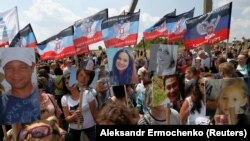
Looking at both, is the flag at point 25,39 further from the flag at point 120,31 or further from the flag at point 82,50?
the flag at point 120,31

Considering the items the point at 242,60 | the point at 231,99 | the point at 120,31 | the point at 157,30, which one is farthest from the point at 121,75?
the point at 157,30

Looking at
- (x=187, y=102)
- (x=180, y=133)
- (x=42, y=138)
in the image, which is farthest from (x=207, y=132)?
Result: (x=187, y=102)

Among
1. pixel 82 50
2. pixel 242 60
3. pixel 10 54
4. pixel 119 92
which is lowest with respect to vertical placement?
pixel 119 92

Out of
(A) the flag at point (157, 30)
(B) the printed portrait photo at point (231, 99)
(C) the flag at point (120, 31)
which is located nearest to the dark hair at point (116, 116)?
(B) the printed portrait photo at point (231, 99)

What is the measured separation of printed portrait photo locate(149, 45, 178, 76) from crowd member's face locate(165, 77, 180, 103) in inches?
5.1

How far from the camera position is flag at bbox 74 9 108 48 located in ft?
33.1

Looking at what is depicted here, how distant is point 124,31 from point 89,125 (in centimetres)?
411

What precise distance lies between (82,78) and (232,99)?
279cm

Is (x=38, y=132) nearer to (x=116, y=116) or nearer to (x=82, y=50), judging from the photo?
(x=116, y=116)

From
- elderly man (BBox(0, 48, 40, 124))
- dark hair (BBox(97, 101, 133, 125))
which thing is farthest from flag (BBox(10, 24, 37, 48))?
dark hair (BBox(97, 101, 133, 125))

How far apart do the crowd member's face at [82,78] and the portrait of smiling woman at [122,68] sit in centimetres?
41

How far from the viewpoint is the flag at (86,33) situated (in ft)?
33.1

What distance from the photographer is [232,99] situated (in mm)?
3715

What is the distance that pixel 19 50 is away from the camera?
12.5ft
